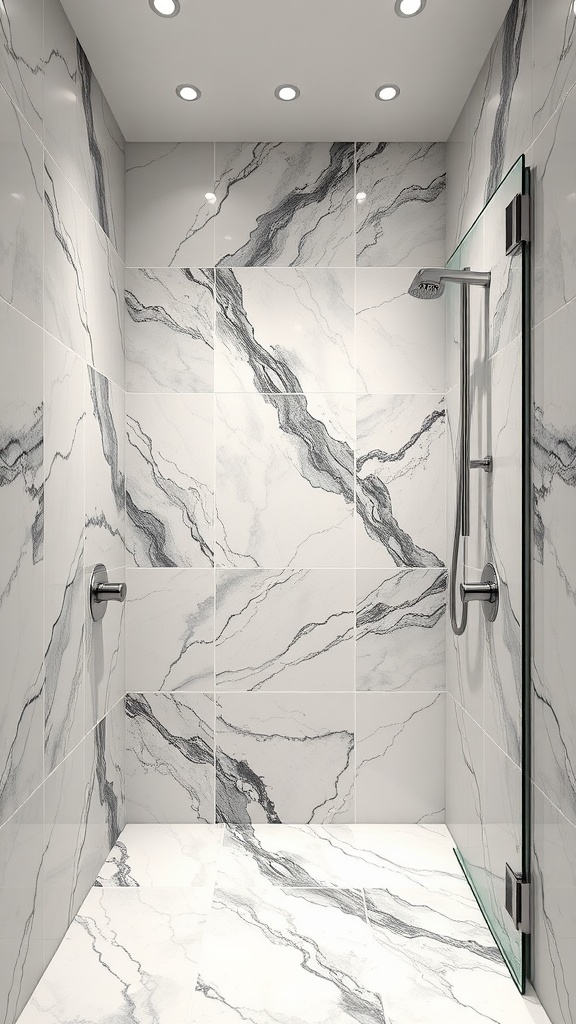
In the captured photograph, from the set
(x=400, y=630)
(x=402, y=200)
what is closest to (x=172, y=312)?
(x=402, y=200)

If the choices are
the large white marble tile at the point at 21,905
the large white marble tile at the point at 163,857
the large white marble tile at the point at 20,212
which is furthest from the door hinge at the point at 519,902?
the large white marble tile at the point at 20,212

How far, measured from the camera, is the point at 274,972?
1855 millimetres

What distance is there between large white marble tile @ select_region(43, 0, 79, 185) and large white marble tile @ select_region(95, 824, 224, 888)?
2089mm

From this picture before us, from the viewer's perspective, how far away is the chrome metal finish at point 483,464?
2.05 metres

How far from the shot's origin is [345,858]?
248 centimetres

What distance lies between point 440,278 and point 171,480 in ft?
4.03

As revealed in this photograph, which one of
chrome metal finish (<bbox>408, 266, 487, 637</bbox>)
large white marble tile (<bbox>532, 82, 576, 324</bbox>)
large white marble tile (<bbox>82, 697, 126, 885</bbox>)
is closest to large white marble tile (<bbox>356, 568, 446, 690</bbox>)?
chrome metal finish (<bbox>408, 266, 487, 637</bbox>)

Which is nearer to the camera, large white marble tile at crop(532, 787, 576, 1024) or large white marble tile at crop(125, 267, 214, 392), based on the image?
large white marble tile at crop(532, 787, 576, 1024)

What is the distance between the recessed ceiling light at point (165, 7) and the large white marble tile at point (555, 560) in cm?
133

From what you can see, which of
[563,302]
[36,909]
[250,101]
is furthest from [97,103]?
[36,909]

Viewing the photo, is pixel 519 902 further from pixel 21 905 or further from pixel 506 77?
pixel 506 77

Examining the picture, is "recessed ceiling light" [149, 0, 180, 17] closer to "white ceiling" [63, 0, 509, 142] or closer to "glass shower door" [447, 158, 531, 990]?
"white ceiling" [63, 0, 509, 142]

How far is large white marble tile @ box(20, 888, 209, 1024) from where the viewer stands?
1706 millimetres

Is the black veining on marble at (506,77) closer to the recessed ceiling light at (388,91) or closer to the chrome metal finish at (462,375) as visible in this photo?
the chrome metal finish at (462,375)
